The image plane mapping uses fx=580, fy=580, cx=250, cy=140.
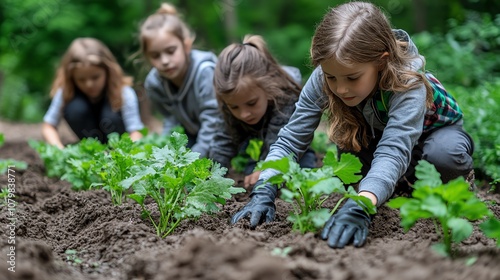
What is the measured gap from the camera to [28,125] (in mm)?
9828

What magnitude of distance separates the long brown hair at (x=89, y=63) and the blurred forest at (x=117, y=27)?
1419 mm

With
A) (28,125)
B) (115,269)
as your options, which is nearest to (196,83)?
(115,269)

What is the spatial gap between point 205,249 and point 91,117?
411 centimetres

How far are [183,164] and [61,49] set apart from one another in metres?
7.47

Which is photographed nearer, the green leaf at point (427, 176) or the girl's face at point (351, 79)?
the green leaf at point (427, 176)

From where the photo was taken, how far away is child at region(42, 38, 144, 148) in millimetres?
5465

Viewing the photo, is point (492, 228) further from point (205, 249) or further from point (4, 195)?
point (4, 195)

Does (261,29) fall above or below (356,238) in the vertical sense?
below

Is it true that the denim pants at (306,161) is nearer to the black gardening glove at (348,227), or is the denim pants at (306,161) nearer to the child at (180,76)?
the child at (180,76)

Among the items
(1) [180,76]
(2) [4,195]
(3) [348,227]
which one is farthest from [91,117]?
(3) [348,227]

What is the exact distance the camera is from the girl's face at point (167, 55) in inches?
181

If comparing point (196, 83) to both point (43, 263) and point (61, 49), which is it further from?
point (61, 49)

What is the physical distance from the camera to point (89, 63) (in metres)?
5.44

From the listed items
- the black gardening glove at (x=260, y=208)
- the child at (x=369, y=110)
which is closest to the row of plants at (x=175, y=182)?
the black gardening glove at (x=260, y=208)
